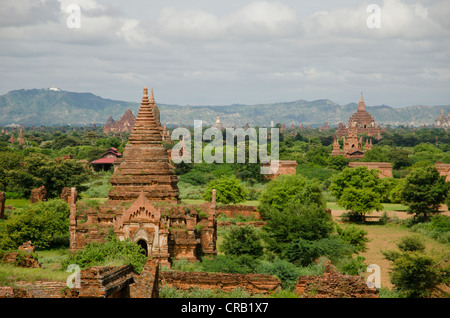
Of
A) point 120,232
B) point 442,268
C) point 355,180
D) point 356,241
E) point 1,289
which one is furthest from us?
point 355,180

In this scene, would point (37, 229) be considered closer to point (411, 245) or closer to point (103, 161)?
point (411, 245)

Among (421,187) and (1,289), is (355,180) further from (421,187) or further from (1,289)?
(1,289)

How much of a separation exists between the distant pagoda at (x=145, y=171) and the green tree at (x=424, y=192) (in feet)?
66.2

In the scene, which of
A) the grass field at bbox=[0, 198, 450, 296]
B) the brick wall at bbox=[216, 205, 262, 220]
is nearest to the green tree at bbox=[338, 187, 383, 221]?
the grass field at bbox=[0, 198, 450, 296]

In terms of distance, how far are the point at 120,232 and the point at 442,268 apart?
41.4 feet

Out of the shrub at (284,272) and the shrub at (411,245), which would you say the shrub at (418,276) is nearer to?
the shrub at (284,272)

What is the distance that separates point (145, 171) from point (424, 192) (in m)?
21.9

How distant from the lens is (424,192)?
134ft

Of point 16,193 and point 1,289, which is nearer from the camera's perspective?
point 1,289

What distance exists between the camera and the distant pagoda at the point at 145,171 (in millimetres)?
27359

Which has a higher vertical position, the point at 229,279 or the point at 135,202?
the point at 135,202
